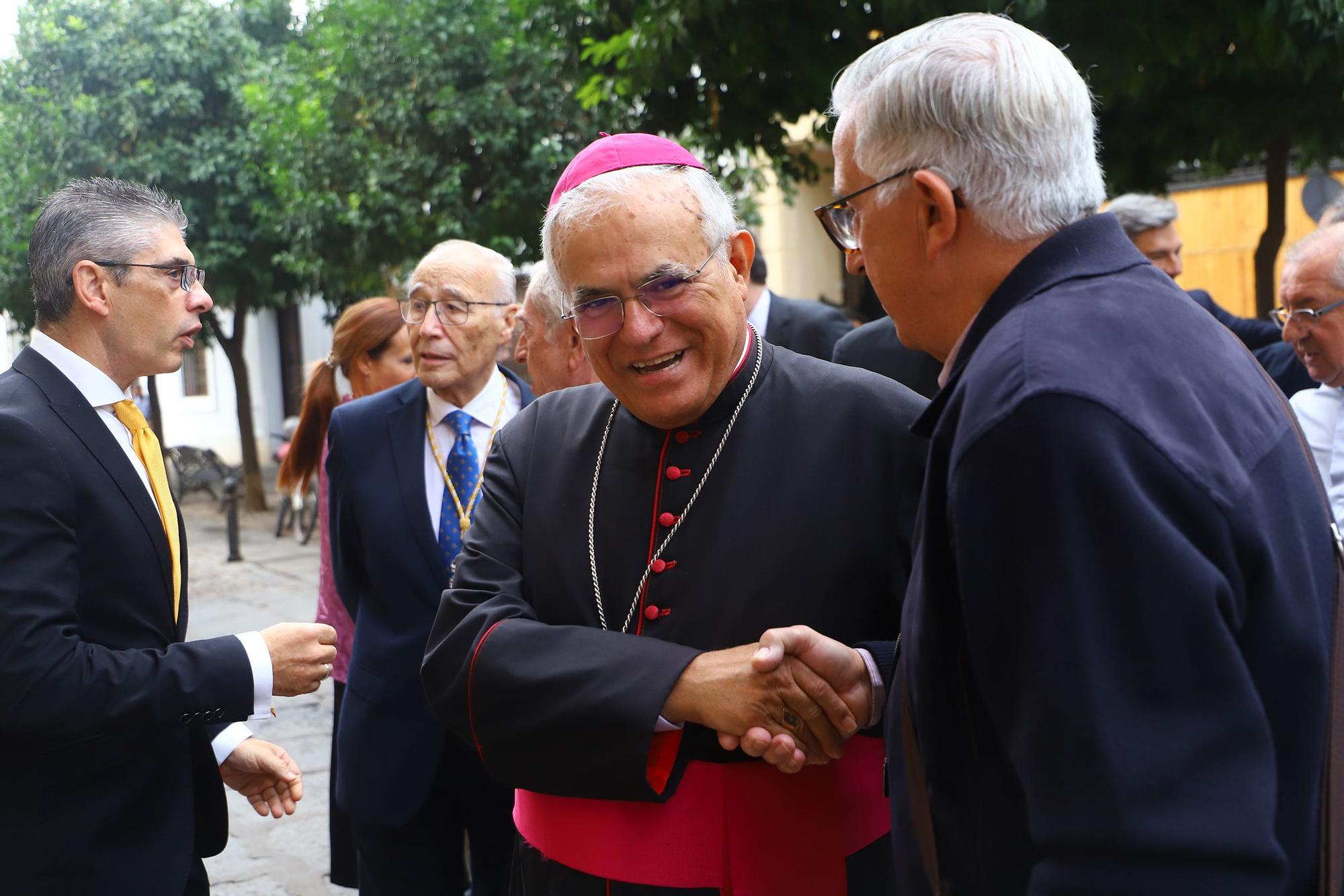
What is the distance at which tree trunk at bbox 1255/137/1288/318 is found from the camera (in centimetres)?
748

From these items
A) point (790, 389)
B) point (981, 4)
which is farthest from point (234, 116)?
point (790, 389)

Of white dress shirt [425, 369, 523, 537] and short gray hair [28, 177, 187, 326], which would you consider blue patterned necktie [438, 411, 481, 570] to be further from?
short gray hair [28, 177, 187, 326]

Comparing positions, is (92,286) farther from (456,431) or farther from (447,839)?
(447,839)

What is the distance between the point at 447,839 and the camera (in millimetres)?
3479

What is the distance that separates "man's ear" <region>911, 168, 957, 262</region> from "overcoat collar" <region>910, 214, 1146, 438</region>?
0.29 ft

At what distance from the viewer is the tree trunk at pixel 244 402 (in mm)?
17734

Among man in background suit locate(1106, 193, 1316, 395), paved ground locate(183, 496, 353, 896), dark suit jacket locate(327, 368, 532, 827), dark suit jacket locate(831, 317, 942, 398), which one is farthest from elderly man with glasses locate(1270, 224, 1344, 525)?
paved ground locate(183, 496, 353, 896)

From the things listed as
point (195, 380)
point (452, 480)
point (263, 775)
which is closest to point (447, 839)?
point (263, 775)

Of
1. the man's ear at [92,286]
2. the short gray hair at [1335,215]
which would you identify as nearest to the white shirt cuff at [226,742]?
the man's ear at [92,286]

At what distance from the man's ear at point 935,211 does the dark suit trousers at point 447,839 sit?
94.3 inches

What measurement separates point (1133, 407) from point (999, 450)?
13 centimetres

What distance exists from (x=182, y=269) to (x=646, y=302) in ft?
4.18

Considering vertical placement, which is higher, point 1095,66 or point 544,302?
point 1095,66

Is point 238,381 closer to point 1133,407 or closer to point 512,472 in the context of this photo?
point 512,472
